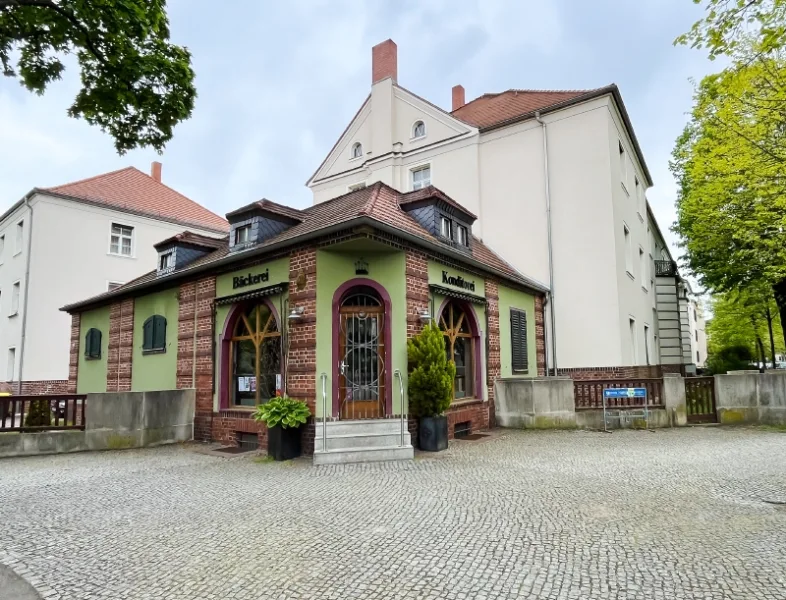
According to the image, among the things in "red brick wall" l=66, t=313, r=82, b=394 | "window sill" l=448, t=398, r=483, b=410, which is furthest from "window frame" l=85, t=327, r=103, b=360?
"window sill" l=448, t=398, r=483, b=410

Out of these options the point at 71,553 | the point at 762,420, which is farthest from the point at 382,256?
the point at 762,420

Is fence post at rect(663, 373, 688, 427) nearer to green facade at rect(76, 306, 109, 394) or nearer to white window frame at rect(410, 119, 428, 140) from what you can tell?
white window frame at rect(410, 119, 428, 140)

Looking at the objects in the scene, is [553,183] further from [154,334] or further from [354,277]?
[154,334]

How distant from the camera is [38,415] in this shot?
424 inches

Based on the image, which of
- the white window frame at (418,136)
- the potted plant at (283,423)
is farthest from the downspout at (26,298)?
the potted plant at (283,423)

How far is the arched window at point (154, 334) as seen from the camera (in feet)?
43.5

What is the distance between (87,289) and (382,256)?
1781 cm

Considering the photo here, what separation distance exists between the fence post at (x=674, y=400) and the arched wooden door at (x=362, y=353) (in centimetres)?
709

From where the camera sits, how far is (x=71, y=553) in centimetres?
467

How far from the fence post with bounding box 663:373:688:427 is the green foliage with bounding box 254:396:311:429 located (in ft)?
28.1

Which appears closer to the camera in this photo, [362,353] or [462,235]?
[362,353]

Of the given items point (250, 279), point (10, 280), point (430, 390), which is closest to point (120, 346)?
point (250, 279)

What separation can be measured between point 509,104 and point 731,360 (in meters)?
20.2

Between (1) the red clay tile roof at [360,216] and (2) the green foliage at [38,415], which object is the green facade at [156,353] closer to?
(1) the red clay tile roof at [360,216]
